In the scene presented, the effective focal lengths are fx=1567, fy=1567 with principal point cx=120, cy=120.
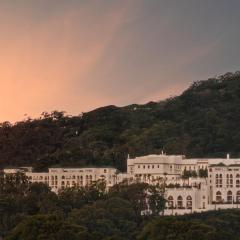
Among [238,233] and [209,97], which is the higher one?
[209,97]

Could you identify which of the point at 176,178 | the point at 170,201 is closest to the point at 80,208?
the point at 170,201

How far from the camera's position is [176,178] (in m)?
126

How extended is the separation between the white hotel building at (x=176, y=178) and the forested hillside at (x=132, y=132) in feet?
5.71

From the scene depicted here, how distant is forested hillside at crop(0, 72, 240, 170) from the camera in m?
136

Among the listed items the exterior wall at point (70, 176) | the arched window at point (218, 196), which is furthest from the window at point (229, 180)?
the exterior wall at point (70, 176)

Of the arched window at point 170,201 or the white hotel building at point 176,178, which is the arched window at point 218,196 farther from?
the arched window at point 170,201

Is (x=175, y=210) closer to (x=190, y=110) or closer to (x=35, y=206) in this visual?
(x=35, y=206)

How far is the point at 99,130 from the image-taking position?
146375 mm

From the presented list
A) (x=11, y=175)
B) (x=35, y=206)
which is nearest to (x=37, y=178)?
(x=11, y=175)

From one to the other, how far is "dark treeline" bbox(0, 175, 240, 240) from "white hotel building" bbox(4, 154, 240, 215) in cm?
234

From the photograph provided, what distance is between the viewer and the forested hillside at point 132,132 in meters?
136

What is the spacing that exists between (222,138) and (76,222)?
33878 millimetres

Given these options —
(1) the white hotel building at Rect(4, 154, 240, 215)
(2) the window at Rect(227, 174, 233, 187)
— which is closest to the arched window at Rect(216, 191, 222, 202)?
(1) the white hotel building at Rect(4, 154, 240, 215)

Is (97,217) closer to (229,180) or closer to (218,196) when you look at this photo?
(218,196)
